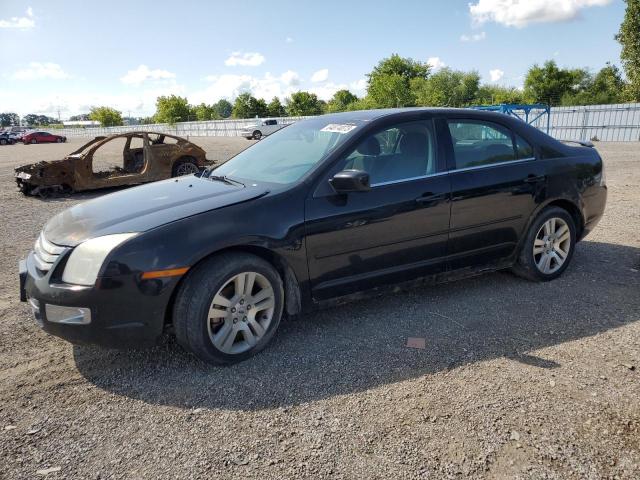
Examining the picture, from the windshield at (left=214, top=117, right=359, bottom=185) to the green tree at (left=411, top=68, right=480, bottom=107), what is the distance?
68034 mm

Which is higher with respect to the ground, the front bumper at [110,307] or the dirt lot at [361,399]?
the front bumper at [110,307]

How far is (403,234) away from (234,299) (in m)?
1.39

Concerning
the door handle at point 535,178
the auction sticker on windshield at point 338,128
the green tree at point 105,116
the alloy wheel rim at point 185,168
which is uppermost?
the green tree at point 105,116

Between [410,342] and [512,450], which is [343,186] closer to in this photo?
[410,342]

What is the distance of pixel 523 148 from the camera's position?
439cm

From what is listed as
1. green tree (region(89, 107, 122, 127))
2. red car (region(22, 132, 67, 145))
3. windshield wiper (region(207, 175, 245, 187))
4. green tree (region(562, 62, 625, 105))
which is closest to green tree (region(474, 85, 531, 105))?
green tree (region(562, 62, 625, 105))

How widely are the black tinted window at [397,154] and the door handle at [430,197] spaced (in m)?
0.18

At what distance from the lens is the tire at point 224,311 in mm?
2969

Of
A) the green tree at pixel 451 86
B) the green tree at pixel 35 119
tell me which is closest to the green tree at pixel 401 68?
the green tree at pixel 451 86

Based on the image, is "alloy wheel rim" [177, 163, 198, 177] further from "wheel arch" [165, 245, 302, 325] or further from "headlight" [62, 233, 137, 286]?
"headlight" [62, 233, 137, 286]

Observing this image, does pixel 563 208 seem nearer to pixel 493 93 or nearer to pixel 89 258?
pixel 89 258

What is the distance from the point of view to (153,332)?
2936 mm

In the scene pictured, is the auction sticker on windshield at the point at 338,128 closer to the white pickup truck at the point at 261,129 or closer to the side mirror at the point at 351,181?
the side mirror at the point at 351,181

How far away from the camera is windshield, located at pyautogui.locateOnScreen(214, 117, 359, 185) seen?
142 inches
